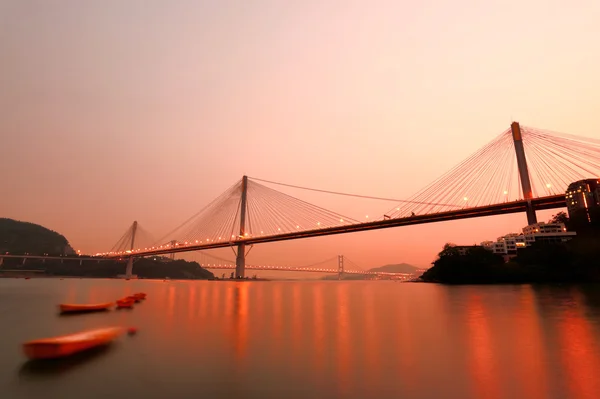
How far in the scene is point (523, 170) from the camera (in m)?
44.1

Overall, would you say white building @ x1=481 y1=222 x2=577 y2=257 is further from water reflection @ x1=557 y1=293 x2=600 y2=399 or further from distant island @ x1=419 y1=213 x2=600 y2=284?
water reflection @ x1=557 y1=293 x2=600 y2=399

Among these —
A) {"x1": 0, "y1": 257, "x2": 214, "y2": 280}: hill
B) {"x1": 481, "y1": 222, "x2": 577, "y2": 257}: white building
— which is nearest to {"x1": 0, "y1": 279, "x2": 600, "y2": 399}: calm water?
{"x1": 481, "y1": 222, "x2": 577, "y2": 257}: white building

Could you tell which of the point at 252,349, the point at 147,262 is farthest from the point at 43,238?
the point at 252,349

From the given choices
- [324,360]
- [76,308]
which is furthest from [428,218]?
[76,308]

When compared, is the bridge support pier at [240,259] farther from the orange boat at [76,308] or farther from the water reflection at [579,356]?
the water reflection at [579,356]

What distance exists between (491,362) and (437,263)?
5977 cm

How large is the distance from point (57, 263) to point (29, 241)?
3135 cm

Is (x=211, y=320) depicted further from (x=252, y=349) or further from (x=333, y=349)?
(x=333, y=349)

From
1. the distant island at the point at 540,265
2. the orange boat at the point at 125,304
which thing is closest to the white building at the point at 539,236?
the distant island at the point at 540,265

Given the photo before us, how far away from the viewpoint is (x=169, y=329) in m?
13.9

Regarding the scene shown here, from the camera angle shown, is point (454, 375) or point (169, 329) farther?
point (169, 329)

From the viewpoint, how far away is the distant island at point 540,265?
43644 mm

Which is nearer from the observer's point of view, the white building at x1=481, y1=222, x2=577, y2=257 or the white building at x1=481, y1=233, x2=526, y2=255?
the white building at x1=481, y1=222, x2=577, y2=257

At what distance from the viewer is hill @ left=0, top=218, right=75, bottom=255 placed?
122 m
